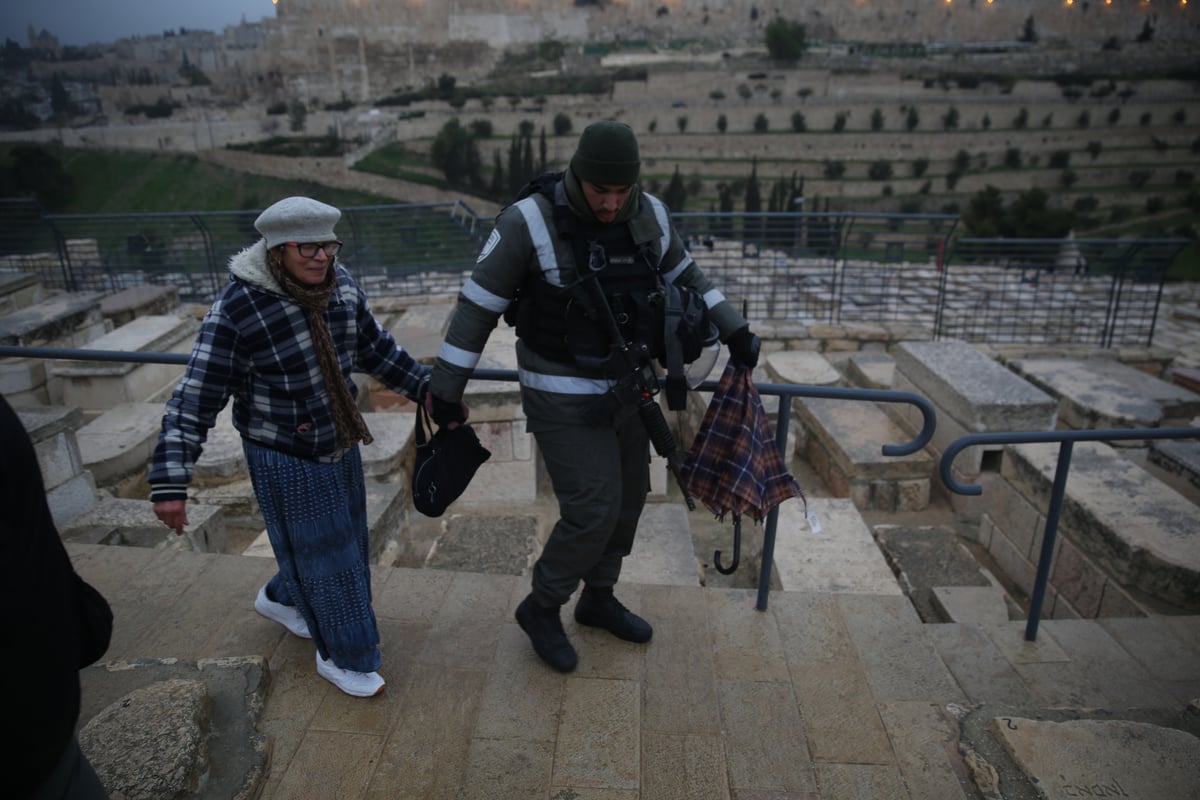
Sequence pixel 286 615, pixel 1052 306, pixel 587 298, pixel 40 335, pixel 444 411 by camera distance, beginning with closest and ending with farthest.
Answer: pixel 587 298 < pixel 444 411 < pixel 286 615 < pixel 40 335 < pixel 1052 306

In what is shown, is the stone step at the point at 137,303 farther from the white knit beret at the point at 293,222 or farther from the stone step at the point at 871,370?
the stone step at the point at 871,370

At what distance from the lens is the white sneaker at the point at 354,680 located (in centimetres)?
221

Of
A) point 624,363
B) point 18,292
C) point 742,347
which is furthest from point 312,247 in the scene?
point 18,292

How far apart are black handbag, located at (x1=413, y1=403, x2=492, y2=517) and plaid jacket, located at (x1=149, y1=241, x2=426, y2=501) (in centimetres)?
28

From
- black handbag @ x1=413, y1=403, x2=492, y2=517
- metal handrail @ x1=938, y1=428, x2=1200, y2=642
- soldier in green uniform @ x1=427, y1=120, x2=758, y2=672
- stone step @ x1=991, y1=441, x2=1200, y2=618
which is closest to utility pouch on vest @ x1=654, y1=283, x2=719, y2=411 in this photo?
soldier in green uniform @ x1=427, y1=120, x2=758, y2=672

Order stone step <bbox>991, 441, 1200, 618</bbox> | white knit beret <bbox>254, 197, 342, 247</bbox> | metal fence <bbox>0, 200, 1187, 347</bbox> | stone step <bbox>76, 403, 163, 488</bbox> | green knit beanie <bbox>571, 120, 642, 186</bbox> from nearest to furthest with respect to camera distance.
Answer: white knit beret <bbox>254, 197, 342, 247</bbox>, green knit beanie <bbox>571, 120, 642, 186</bbox>, stone step <bbox>991, 441, 1200, 618</bbox>, stone step <bbox>76, 403, 163, 488</bbox>, metal fence <bbox>0, 200, 1187, 347</bbox>

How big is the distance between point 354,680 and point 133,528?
6.84ft

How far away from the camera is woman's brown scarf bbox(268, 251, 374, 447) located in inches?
76.0

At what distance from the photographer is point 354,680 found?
87.6 inches

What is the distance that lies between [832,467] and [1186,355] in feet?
24.3

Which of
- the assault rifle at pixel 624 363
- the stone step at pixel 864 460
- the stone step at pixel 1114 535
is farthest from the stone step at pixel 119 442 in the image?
the stone step at pixel 1114 535

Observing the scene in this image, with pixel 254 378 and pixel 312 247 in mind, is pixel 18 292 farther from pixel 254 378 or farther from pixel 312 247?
pixel 312 247

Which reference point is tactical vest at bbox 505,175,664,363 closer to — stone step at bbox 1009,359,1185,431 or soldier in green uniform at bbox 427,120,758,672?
soldier in green uniform at bbox 427,120,758,672

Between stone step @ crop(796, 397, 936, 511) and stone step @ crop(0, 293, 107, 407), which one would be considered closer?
stone step @ crop(796, 397, 936, 511)
